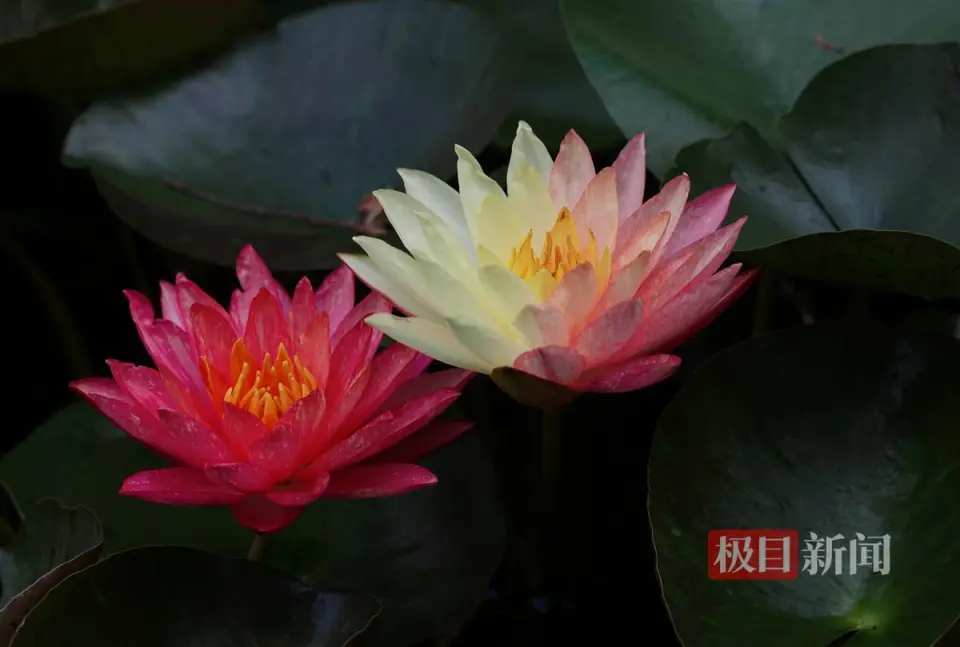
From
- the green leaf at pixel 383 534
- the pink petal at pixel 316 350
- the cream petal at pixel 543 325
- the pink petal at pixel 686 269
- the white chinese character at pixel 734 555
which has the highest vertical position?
the pink petal at pixel 686 269

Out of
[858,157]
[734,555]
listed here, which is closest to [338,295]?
[734,555]

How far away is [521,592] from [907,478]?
26 centimetres

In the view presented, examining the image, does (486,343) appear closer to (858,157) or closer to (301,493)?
(301,493)

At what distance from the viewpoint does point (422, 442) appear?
0.42m

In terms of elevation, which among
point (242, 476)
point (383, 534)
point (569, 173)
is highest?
point (569, 173)

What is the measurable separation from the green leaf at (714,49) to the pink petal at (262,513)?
1.29ft

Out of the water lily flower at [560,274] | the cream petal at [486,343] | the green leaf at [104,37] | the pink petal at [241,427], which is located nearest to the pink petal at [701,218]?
the water lily flower at [560,274]

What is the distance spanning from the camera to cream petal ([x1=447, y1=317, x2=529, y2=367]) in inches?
13.9

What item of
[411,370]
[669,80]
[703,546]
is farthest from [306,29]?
[703,546]

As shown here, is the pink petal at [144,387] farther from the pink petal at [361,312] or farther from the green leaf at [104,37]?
the green leaf at [104,37]

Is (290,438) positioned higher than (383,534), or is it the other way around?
(290,438)

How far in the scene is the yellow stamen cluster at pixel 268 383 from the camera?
38 centimetres

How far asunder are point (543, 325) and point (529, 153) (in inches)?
5.2

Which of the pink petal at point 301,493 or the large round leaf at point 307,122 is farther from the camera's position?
the large round leaf at point 307,122
